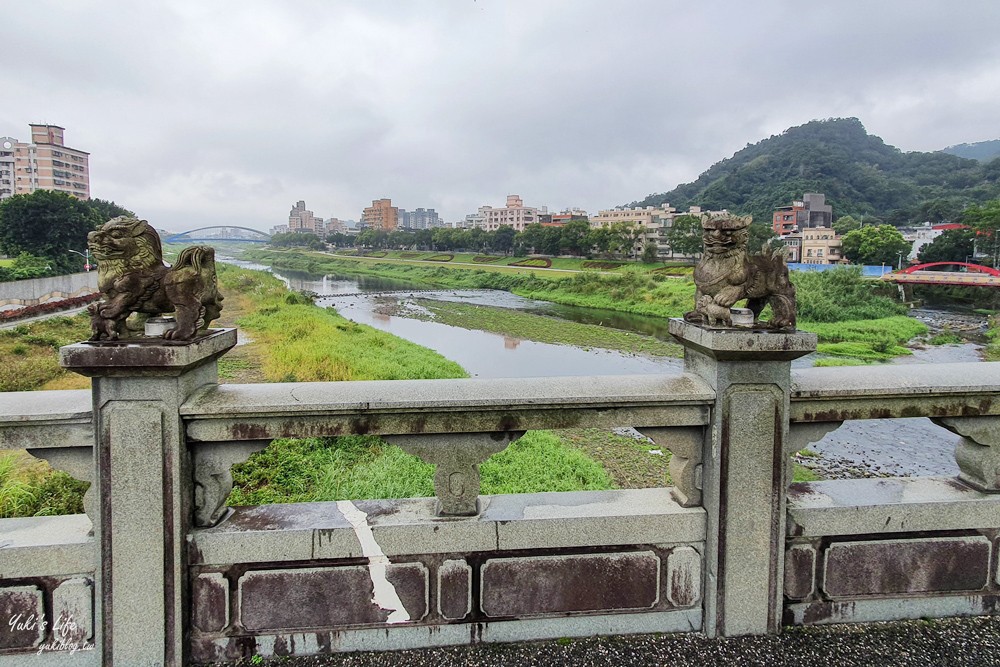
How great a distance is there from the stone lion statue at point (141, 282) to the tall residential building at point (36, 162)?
82953 millimetres

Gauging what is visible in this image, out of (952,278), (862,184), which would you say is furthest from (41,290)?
(862,184)

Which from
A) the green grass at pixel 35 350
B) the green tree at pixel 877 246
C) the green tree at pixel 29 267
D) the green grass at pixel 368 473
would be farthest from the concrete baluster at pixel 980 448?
the green tree at pixel 877 246

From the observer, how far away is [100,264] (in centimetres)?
267

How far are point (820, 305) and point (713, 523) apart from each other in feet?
109

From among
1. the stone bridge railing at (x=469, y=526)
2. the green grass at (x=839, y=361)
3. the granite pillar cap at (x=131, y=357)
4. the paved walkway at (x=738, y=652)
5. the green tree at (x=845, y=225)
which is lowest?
the green grass at (x=839, y=361)

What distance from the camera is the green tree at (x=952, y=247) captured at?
49.5m

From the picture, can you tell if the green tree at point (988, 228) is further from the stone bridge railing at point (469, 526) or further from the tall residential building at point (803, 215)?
the stone bridge railing at point (469, 526)

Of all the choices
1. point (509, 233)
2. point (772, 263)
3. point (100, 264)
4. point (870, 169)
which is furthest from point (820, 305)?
point (870, 169)

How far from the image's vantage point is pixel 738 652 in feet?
9.65

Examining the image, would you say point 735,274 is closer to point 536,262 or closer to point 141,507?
point 141,507

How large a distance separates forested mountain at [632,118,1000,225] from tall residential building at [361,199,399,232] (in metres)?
70.4

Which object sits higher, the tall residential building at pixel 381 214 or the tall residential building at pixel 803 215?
the tall residential building at pixel 381 214

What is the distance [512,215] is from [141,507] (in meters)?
118

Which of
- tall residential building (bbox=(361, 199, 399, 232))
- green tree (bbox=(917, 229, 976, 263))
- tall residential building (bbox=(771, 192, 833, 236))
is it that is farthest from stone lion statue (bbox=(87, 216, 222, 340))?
tall residential building (bbox=(361, 199, 399, 232))
